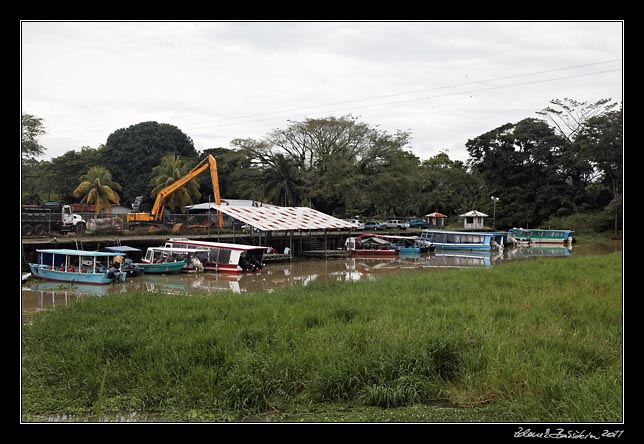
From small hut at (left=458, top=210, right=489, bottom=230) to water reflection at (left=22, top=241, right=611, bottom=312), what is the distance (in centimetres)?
1427

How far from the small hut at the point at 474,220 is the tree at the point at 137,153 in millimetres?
A: 27531

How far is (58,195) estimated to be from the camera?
173 feet

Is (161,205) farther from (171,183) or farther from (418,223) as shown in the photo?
(418,223)

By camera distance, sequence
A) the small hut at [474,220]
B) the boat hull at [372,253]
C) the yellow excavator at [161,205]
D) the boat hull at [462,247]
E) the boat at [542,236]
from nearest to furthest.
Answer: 1. the yellow excavator at [161,205]
2. the boat hull at [372,253]
3. the boat hull at [462,247]
4. the boat at [542,236]
5. the small hut at [474,220]

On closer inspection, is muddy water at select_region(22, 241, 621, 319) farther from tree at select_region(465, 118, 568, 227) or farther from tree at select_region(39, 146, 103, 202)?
tree at select_region(39, 146, 103, 202)

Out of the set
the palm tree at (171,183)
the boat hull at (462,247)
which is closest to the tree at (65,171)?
the palm tree at (171,183)

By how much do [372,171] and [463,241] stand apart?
10.7m

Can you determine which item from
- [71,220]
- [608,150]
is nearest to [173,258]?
[71,220]

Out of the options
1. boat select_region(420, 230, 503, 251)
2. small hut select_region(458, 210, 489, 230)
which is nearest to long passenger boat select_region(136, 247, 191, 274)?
boat select_region(420, 230, 503, 251)

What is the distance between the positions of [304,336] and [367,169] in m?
38.5

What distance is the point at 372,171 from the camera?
152 feet

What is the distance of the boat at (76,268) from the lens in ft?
68.3

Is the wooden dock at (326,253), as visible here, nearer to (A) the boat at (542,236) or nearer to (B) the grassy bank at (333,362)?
(A) the boat at (542,236)

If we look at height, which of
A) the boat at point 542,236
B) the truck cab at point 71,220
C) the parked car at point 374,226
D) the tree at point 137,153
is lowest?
the boat at point 542,236
